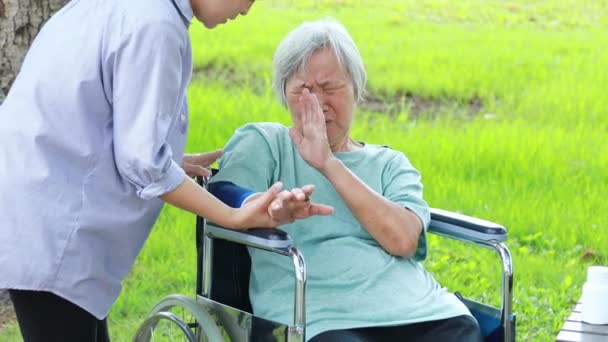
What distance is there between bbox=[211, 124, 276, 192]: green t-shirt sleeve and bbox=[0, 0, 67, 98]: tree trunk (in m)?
1.22

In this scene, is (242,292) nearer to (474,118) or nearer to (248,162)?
(248,162)

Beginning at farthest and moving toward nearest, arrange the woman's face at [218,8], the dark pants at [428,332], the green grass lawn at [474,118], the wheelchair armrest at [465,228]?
the green grass lawn at [474,118]
the wheelchair armrest at [465,228]
the dark pants at [428,332]
the woman's face at [218,8]

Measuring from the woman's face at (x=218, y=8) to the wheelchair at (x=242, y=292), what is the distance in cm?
55

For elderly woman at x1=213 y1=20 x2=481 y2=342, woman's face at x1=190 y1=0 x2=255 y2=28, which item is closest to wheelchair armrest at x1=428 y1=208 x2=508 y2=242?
elderly woman at x1=213 y1=20 x2=481 y2=342

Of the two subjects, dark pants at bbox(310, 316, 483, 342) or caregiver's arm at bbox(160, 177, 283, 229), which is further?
dark pants at bbox(310, 316, 483, 342)

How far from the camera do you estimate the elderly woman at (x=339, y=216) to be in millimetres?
3068

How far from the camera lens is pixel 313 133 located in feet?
10.0

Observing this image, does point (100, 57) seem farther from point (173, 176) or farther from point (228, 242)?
point (228, 242)

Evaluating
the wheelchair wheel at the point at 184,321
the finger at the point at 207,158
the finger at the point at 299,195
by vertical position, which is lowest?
the wheelchair wheel at the point at 184,321

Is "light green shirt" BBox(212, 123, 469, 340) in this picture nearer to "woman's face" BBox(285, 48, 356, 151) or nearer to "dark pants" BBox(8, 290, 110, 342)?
"woman's face" BBox(285, 48, 356, 151)

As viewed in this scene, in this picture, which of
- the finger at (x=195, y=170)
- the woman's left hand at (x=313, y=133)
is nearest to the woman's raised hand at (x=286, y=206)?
the woman's left hand at (x=313, y=133)

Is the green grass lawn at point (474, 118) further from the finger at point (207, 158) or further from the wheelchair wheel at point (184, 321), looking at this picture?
the finger at point (207, 158)

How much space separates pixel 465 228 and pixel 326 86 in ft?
1.83

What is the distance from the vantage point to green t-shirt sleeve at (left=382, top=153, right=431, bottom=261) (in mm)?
3195
